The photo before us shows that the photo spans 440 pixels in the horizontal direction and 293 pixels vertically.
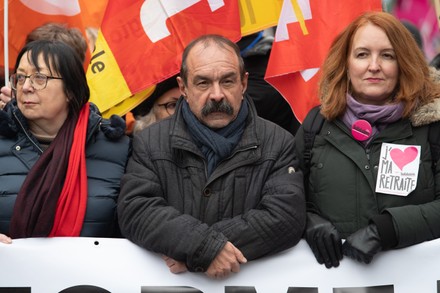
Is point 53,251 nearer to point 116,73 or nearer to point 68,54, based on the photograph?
point 68,54

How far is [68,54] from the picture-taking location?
178 inches

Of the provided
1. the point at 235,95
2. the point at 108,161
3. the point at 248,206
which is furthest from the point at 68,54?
the point at 248,206

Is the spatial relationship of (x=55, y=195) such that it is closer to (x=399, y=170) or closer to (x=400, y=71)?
(x=399, y=170)

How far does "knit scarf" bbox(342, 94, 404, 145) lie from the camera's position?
4.37 m

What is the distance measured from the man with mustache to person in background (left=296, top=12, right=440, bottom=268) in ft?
0.61

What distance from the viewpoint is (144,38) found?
5.43m

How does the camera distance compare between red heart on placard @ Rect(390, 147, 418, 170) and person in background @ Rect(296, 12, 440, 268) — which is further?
red heart on placard @ Rect(390, 147, 418, 170)

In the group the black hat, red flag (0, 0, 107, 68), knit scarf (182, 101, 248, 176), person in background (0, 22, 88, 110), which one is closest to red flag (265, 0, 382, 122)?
the black hat

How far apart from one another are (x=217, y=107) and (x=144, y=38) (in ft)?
4.15

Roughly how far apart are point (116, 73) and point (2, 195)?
4.38 feet

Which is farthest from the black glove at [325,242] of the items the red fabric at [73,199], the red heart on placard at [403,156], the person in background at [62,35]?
the person in background at [62,35]

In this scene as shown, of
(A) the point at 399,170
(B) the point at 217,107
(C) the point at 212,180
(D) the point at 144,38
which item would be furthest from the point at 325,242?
(D) the point at 144,38

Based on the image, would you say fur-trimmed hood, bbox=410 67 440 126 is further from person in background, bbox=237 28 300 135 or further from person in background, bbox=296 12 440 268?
person in background, bbox=237 28 300 135

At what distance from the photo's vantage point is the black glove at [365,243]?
414cm
